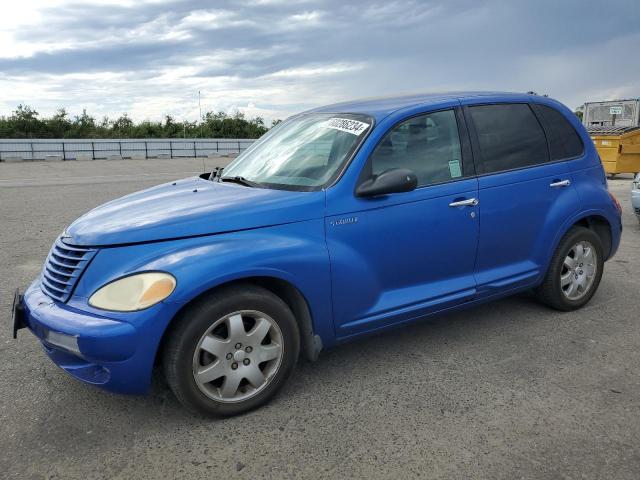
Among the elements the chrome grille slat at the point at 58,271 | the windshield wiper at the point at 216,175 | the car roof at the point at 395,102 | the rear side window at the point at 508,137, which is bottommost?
the chrome grille slat at the point at 58,271

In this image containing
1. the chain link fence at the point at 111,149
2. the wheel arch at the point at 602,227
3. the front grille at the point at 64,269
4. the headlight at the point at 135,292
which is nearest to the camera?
A: the headlight at the point at 135,292

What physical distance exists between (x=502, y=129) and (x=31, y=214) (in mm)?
8789

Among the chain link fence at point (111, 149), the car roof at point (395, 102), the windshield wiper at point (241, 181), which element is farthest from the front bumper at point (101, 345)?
the chain link fence at point (111, 149)

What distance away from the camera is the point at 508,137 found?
4008mm

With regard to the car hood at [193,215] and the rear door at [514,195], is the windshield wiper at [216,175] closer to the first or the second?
the car hood at [193,215]

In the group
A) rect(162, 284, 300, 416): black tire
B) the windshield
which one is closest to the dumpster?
the windshield

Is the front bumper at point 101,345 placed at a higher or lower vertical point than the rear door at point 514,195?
lower

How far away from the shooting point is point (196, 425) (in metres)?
2.91

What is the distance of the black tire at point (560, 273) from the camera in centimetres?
426

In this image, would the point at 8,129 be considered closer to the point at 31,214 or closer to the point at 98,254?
the point at 31,214

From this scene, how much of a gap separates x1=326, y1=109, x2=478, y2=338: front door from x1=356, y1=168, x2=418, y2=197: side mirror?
2.6 inches

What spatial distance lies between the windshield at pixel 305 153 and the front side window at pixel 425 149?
0.62ft

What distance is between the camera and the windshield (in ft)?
11.0

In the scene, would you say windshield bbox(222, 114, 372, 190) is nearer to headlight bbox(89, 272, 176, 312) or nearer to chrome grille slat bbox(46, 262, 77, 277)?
headlight bbox(89, 272, 176, 312)
